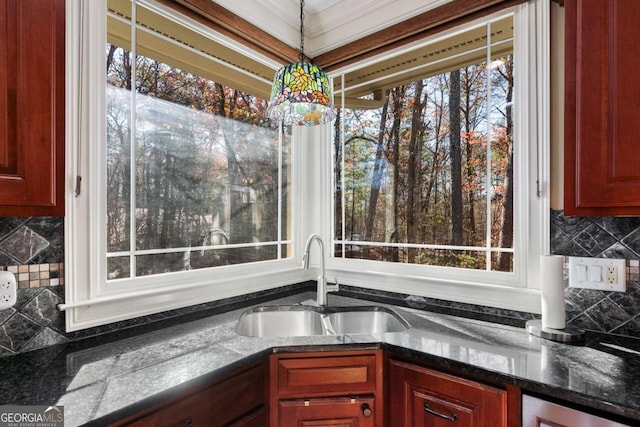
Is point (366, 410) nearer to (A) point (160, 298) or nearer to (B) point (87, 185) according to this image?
(A) point (160, 298)

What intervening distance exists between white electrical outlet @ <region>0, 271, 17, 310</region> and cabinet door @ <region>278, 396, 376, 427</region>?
0.95 meters

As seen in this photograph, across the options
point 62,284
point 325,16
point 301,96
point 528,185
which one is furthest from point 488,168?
point 62,284

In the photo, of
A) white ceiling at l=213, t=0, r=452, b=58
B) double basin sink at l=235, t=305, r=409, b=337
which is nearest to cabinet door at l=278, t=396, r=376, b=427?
double basin sink at l=235, t=305, r=409, b=337

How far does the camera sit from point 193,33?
1.67 meters

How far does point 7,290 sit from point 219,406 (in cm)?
76

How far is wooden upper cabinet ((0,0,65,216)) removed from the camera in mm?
855

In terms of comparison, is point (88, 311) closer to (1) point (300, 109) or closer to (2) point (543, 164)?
(1) point (300, 109)

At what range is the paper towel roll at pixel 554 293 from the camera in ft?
4.17

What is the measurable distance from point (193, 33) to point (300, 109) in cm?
68

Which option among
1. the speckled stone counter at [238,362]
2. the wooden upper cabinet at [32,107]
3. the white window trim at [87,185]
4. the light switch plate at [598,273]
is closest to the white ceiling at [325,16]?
the white window trim at [87,185]

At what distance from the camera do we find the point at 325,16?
2.09 meters

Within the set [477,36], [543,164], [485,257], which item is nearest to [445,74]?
[477,36]

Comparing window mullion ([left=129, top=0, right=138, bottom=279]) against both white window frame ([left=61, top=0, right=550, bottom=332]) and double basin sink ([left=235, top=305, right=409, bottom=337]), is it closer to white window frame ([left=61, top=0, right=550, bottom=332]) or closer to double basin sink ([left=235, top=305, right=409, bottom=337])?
white window frame ([left=61, top=0, right=550, bottom=332])

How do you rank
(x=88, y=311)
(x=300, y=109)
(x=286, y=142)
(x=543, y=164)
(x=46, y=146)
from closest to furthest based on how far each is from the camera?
1. (x=46, y=146)
2. (x=88, y=311)
3. (x=543, y=164)
4. (x=300, y=109)
5. (x=286, y=142)
